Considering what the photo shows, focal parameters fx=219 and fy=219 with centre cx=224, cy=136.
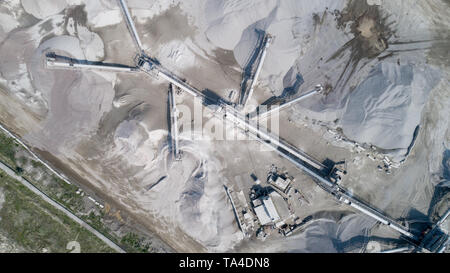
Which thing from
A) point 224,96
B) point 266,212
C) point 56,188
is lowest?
point 266,212

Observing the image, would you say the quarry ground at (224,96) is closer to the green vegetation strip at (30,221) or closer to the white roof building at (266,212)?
the white roof building at (266,212)

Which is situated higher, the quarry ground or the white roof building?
the quarry ground

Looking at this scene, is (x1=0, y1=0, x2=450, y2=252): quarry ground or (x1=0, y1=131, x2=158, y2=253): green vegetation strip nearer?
(x1=0, y1=0, x2=450, y2=252): quarry ground

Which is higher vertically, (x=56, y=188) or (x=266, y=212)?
(x=56, y=188)

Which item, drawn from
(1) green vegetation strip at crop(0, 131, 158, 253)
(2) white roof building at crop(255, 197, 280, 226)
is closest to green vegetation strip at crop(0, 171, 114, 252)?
(1) green vegetation strip at crop(0, 131, 158, 253)

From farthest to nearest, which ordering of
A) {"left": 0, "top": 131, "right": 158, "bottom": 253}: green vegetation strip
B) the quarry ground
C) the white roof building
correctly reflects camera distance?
{"left": 0, "top": 131, "right": 158, "bottom": 253}: green vegetation strip → the white roof building → the quarry ground

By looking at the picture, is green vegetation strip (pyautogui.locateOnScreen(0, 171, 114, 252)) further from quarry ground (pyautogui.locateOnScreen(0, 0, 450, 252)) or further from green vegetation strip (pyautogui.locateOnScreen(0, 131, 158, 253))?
quarry ground (pyautogui.locateOnScreen(0, 0, 450, 252))

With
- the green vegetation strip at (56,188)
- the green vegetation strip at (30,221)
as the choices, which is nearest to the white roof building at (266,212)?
the green vegetation strip at (56,188)

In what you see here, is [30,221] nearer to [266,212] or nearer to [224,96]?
[224,96]

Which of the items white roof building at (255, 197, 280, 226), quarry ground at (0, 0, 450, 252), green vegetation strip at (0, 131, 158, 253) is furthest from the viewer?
green vegetation strip at (0, 131, 158, 253)

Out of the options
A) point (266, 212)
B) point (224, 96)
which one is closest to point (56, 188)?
point (224, 96)
